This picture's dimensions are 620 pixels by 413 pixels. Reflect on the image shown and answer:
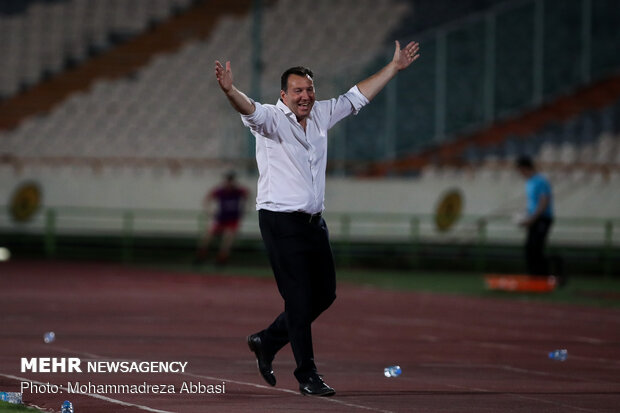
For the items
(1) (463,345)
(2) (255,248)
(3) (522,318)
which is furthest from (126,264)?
(1) (463,345)

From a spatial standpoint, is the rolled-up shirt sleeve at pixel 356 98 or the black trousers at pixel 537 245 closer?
the rolled-up shirt sleeve at pixel 356 98

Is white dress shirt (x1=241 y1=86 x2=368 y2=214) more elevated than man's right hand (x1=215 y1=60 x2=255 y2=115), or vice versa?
man's right hand (x1=215 y1=60 x2=255 y2=115)

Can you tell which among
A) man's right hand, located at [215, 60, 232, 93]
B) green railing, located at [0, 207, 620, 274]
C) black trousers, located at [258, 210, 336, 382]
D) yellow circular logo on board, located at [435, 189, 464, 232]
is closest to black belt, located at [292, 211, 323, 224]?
black trousers, located at [258, 210, 336, 382]

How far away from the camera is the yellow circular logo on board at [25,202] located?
32.7 metres

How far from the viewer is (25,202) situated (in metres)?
32.8

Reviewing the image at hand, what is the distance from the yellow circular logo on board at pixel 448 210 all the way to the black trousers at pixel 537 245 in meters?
7.59

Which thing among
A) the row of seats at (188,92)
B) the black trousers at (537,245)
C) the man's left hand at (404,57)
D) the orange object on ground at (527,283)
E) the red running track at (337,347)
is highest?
the row of seats at (188,92)

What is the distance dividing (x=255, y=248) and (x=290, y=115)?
22482mm

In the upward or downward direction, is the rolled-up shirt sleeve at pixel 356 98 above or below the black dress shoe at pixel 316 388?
above

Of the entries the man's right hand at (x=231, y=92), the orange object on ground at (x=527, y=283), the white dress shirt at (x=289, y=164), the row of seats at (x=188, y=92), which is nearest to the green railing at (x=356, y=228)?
the row of seats at (x=188, y=92)

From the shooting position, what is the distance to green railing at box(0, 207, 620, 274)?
1105 inches

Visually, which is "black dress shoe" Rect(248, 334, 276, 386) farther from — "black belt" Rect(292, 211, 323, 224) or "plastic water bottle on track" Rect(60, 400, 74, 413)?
"plastic water bottle on track" Rect(60, 400, 74, 413)

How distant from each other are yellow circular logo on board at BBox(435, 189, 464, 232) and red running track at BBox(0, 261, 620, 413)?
652 cm

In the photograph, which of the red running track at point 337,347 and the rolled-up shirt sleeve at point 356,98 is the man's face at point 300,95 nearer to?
the rolled-up shirt sleeve at point 356,98
